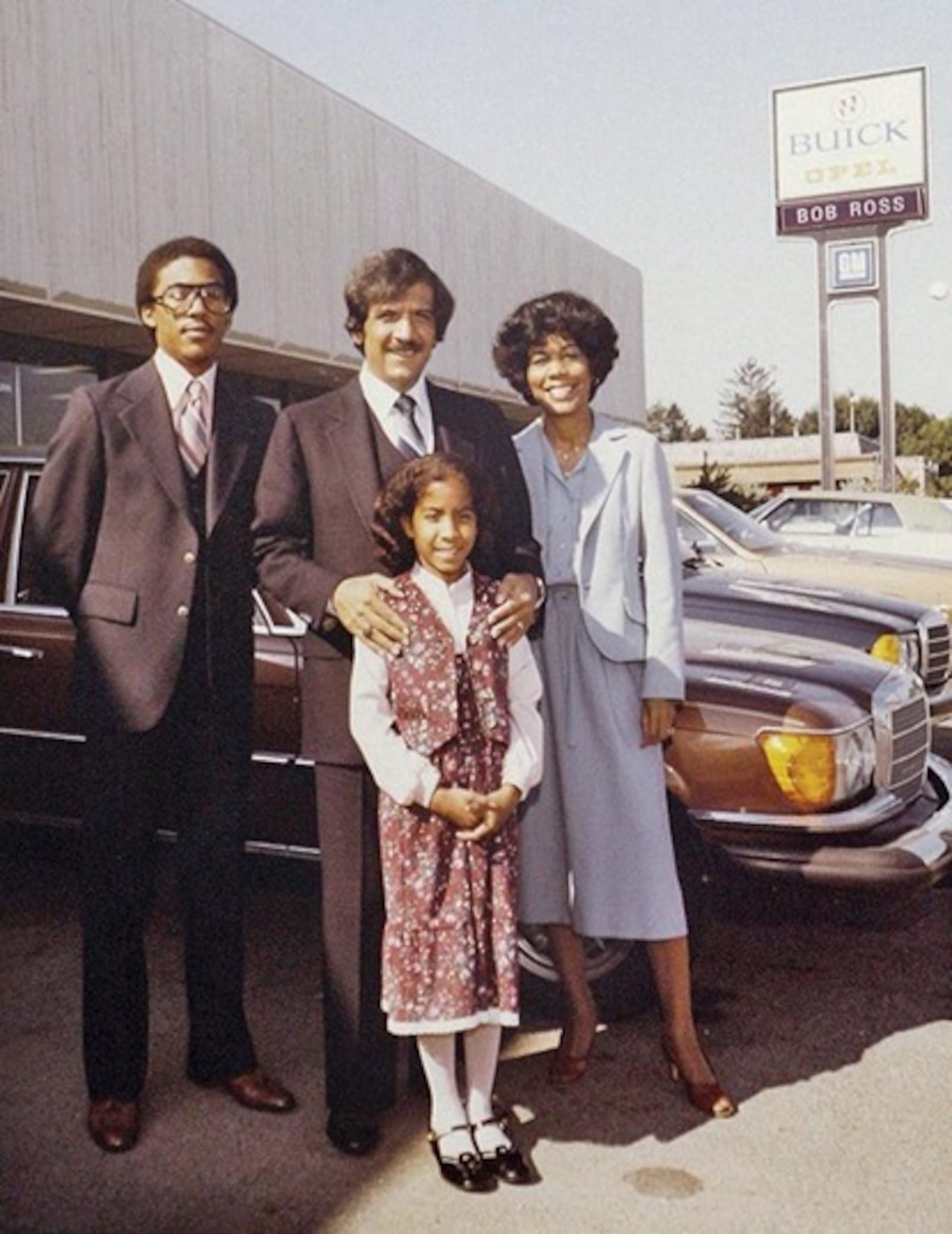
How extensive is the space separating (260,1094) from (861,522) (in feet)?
36.2

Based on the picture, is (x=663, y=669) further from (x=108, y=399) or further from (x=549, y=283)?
(x=549, y=283)

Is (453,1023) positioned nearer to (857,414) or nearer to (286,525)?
(286,525)

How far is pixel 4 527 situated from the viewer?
537 centimetres

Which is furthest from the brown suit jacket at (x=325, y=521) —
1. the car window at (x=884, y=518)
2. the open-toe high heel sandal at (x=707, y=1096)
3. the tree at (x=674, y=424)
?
the tree at (x=674, y=424)

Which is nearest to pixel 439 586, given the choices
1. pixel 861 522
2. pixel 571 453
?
pixel 571 453

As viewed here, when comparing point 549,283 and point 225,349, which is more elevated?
point 549,283

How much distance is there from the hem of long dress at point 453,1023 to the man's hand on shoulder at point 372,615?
2.61ft

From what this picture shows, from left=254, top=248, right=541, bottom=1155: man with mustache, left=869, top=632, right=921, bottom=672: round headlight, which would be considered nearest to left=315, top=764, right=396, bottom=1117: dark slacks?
left=254, top=248, right=541, bottom=1155: man with mustache

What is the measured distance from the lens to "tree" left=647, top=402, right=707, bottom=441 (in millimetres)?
104500

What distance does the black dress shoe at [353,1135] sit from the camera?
3.41 m

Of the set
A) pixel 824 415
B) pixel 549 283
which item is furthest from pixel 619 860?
pixel 549 283

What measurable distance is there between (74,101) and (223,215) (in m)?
3.01

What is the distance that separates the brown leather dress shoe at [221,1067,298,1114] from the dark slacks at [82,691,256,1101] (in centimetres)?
3

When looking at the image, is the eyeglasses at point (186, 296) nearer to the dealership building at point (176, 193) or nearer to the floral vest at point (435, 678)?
the floral vest at point (435, 678)
